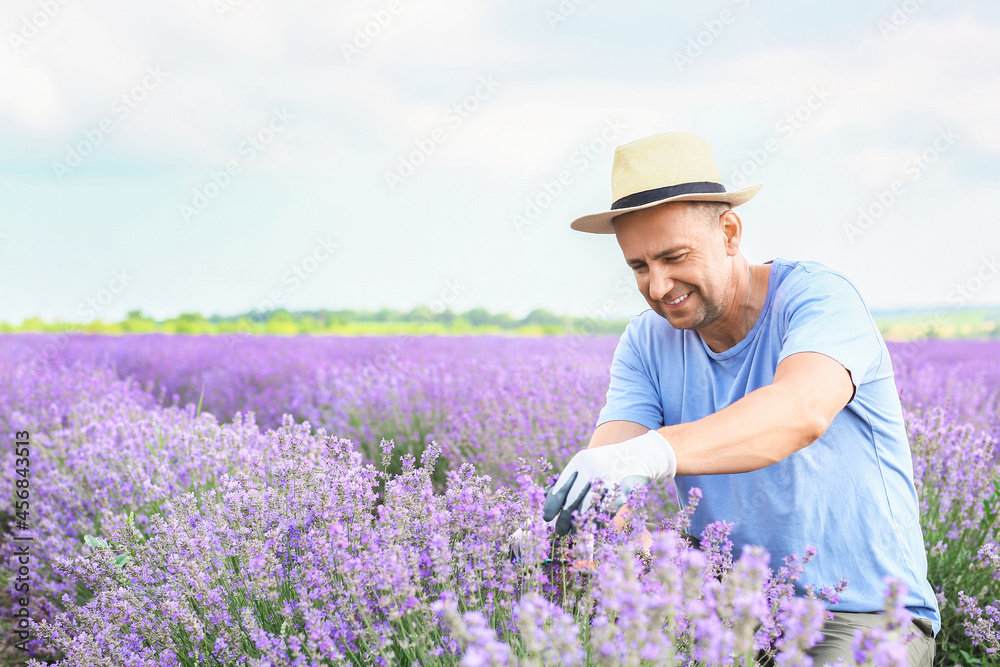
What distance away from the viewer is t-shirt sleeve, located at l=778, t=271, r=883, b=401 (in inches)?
65.2

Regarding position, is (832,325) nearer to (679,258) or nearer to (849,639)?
Result: (679,258)

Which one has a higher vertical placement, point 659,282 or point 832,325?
point 659,282

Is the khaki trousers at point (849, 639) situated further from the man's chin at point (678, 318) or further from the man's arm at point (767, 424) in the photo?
the man's chin at point (678, 318)

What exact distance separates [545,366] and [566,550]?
3.56 m

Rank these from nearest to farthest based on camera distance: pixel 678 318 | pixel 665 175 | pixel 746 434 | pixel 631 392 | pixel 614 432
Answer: pixel 746 434 → pixel 665 175 → pixel 678 318 → pixel 614 432 → pixel 631 392

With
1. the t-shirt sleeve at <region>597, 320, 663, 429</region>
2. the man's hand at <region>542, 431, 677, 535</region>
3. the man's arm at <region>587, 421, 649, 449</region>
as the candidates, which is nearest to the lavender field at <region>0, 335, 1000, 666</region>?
the man's hand at <region>542, 431, 677, 535</region>

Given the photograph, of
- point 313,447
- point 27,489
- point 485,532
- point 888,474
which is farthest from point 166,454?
point 888,474

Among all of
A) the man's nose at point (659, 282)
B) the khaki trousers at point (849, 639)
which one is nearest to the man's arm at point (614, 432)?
the man's nose at point (659, 282)

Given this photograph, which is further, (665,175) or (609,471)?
(665,175)

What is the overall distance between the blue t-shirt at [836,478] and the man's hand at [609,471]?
0.50 m

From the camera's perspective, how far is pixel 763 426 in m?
1.49

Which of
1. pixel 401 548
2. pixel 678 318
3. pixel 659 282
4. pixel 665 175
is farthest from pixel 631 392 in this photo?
pixel 401 548

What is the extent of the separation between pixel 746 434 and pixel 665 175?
0.75 metres

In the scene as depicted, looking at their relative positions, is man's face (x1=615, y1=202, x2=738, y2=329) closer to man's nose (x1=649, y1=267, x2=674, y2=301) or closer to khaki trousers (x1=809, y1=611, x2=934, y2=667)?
man's nose (x1=649, y1=267, x2=674, y2=301)
